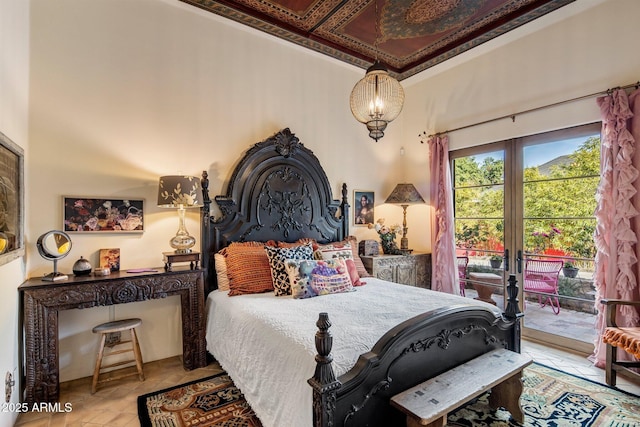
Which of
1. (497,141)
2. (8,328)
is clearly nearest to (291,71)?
(497,141)

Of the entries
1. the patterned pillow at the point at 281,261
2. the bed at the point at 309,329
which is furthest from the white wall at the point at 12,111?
the patterned pillow at the point at 281,261

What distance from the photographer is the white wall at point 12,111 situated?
193 cm

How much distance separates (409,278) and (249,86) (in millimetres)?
3163

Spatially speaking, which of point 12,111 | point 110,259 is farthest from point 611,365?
point 12,111

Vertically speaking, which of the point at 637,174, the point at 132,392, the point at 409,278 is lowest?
the point at 132,392

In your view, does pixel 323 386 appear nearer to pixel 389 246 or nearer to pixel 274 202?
pixel 274 202

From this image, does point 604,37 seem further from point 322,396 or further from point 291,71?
point 322,396

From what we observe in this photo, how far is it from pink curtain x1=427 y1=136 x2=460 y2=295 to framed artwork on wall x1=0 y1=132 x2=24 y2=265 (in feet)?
13.7

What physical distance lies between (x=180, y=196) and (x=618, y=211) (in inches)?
153

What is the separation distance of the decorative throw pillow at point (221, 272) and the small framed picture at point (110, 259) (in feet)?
2.76

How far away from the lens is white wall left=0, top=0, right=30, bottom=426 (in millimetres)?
1926

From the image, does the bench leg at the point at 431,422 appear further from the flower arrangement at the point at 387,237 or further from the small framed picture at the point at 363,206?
the small framed picture at the point at 363,206

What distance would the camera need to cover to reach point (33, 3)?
2564mm

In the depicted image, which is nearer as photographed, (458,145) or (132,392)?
(132,392)
